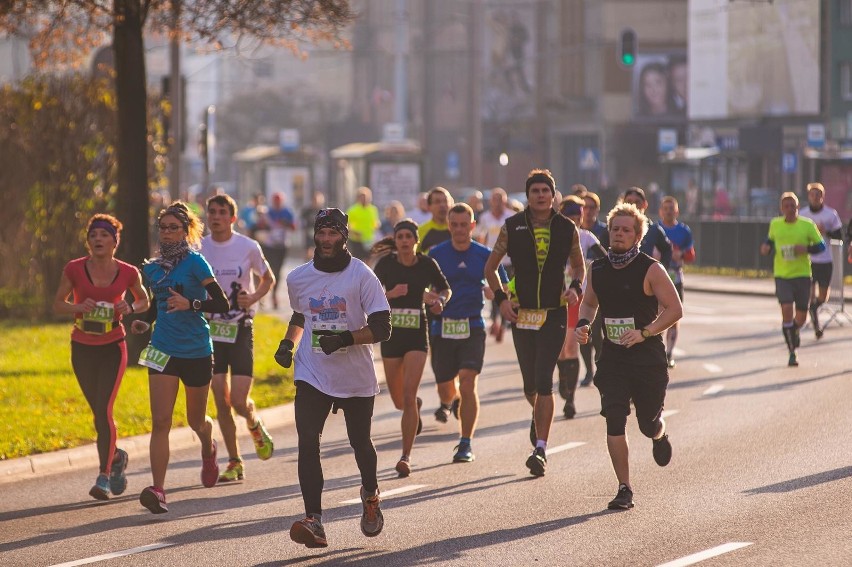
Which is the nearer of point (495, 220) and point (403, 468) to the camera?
point (403, 468)

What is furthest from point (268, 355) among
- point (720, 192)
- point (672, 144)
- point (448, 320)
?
point (672, 144)

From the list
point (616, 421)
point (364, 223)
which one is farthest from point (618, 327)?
point (364, 223)

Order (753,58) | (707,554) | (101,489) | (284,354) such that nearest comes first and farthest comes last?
(707,554)
(284,354)
(101,489)
(753,58)

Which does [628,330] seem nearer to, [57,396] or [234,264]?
[234,264]

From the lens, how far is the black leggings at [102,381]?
417 inches

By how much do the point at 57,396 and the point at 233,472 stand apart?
4847mm

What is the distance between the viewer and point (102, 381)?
1066 cm

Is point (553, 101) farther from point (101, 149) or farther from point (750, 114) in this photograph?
point (101, 149)

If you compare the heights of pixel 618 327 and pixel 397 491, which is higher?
pixel 618 327

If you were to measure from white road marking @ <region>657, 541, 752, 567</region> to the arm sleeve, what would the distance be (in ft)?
5.96

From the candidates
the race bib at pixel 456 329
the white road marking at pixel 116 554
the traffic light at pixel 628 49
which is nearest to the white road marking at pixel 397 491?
the race bib at pixel 456 329

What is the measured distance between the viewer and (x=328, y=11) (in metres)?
19.0

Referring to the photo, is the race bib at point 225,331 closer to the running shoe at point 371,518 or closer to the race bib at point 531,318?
the race bib at point 531,318

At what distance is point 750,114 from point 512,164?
25.8 metres
